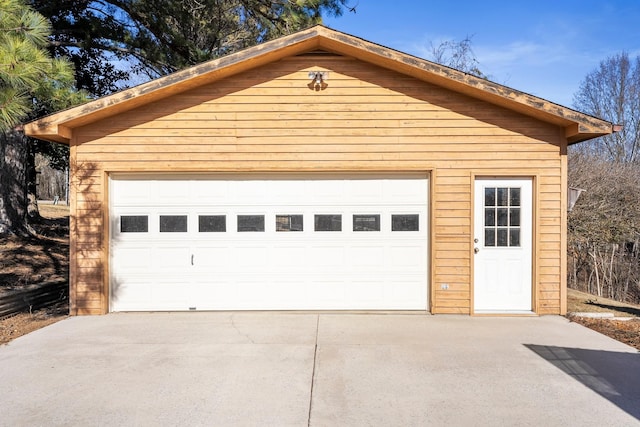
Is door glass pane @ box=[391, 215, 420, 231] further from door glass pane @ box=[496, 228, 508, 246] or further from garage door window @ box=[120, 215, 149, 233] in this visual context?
garage door window @ box=[120, 215, 149, 233]

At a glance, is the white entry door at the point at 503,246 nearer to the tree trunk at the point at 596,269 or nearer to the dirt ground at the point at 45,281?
the dirt ground at the point at 45,281

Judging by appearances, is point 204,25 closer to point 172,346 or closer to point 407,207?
point 407,207

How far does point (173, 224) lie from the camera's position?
643cm

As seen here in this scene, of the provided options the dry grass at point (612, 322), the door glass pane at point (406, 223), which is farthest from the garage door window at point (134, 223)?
the dry grass at point (612, 322)

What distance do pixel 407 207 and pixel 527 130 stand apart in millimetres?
2145

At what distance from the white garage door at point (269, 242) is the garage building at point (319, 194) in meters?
0.02

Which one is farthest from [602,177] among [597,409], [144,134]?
[144,134]

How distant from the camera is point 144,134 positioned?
20.7 feet

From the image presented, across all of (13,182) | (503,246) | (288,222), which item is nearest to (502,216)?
(503,246)

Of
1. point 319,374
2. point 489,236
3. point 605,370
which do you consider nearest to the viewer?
point 319,374

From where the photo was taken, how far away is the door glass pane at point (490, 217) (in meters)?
6.31

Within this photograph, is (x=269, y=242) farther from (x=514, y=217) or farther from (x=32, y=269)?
(x=32, y=269)

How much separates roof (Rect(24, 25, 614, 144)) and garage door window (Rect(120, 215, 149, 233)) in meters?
1.48

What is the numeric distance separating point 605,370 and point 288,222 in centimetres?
436
